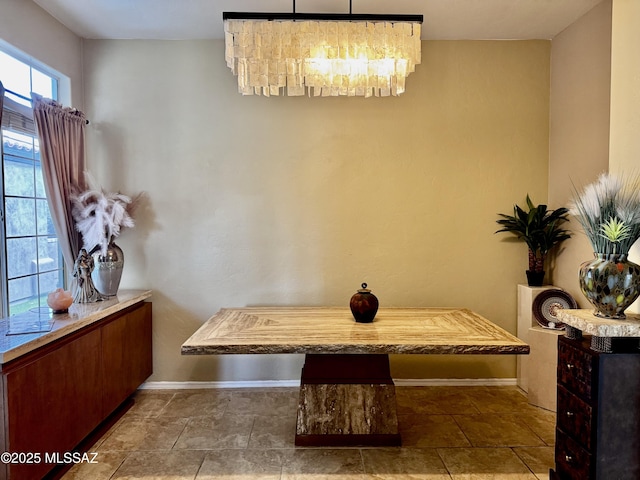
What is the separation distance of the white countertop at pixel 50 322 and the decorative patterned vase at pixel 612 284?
2.75m

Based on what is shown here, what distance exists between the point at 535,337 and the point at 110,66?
13.5ft

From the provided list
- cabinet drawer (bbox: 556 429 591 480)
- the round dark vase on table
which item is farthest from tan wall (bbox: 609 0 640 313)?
the round dark vase on table

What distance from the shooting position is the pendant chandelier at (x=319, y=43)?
2.21m

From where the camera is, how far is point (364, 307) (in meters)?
2.61

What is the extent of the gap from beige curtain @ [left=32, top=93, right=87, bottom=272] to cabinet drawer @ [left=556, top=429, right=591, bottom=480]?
3.32 m

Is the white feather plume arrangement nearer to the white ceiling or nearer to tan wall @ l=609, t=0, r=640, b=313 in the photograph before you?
the white ceiling

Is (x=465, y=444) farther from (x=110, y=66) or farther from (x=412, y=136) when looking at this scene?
(x=110, y=66)

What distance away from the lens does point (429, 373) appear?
350cm

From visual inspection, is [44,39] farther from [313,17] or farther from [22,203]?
[313,17]

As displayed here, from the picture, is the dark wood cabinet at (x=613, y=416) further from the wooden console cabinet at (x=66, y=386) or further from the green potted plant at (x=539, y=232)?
the wooden console cabinet at (x=66, y=386)

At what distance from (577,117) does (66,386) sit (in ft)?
12.9

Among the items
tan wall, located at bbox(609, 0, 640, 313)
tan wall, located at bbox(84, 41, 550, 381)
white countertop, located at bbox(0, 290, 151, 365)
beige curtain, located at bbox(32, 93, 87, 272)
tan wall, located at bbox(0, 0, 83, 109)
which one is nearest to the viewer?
white countertop, located at bbox(0, 290, 151, 365)

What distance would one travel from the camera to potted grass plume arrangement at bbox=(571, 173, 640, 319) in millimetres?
1841

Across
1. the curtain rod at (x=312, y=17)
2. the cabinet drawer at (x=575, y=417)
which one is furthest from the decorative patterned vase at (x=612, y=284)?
the curtain rod at (x=312, y=17)
